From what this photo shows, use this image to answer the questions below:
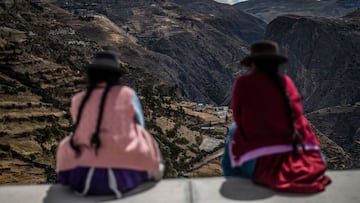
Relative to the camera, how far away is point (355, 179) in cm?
591

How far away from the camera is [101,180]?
17.7 ft

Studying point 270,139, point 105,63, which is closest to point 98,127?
point 105,63

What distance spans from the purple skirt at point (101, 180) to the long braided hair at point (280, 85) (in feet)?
5.71

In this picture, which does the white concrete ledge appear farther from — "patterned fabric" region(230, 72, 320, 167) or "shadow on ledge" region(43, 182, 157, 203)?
"patterned fabric" region(230, 72, 320, 167)

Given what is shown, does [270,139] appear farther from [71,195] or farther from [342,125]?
[342,125]

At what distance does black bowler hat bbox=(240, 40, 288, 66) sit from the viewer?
5.65m

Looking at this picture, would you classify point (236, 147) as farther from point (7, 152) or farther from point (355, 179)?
point (7, 152)

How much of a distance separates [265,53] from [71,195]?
100 inches

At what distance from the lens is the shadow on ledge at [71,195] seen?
17.6ft

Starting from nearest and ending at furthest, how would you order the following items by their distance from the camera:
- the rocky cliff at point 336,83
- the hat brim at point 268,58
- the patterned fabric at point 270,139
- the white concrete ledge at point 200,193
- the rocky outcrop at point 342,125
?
the white concrete ledge at point 200,193
the patterned fabric at point 270,139
the hat brim at point 268,58
the rocky outcrop at point 342,125
the rocky cliff at point 336,83

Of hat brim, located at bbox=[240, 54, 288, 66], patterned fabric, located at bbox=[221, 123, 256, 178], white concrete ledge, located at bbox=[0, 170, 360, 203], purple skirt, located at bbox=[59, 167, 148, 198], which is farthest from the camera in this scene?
patterned fabric, located at bbox=[221, 123, 256, 178]

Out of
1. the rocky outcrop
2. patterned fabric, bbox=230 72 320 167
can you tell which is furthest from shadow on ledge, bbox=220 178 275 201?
the rocky outcrop

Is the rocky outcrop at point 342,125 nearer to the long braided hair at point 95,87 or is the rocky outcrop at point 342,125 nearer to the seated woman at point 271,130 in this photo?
the seated woman at point 271,130

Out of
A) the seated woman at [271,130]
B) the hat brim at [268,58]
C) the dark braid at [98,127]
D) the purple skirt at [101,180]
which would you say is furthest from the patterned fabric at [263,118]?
the dark braid at [98,127]
